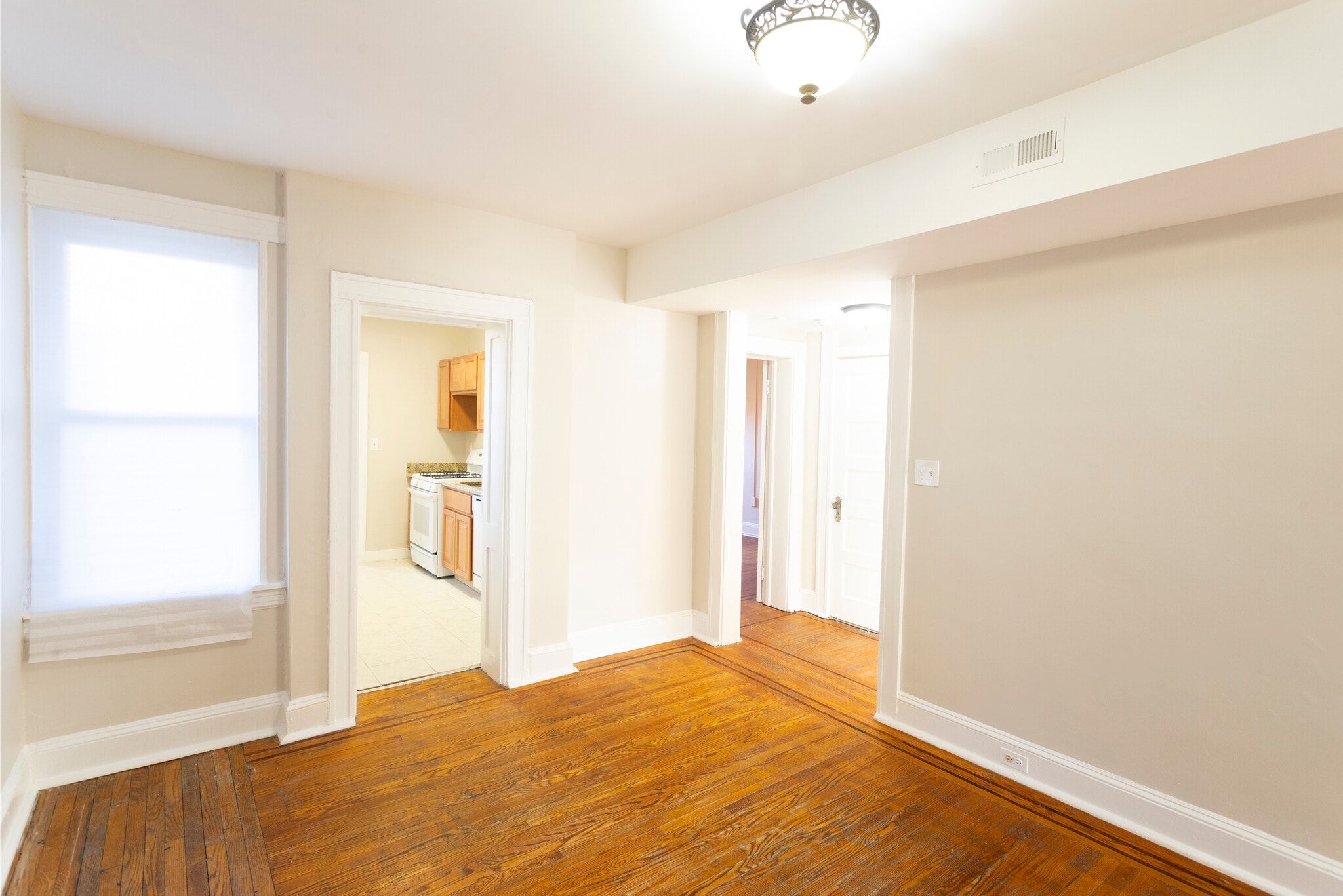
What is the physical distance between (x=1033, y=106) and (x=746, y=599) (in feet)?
14.1

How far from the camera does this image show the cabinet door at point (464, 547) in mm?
5363

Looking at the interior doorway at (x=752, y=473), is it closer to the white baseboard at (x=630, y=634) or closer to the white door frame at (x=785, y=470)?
the white door frame at (x=785, y=470)

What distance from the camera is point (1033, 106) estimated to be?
2189 millimetres

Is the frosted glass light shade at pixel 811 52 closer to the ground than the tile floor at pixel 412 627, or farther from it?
farther from it

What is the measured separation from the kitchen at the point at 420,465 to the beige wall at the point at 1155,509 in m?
3.66

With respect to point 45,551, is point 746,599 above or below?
below

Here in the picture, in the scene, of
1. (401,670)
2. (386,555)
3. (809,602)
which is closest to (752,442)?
(809,602)

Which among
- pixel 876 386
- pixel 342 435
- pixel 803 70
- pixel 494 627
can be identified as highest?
pixel 803 70

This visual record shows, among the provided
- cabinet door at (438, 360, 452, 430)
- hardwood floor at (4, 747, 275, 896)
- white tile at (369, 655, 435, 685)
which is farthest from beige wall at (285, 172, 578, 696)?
cabinet door at (438, 360, 452, 430)

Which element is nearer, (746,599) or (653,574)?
(653,574)

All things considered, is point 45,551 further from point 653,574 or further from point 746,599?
point 746,599

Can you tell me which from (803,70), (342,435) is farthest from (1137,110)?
(342,435)

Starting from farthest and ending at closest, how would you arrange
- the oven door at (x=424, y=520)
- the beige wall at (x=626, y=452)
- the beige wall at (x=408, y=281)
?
the oven door at (x=424, y=520)
the beige wall at (x=626, y=452)
the beige wall at (x=408, y=281)

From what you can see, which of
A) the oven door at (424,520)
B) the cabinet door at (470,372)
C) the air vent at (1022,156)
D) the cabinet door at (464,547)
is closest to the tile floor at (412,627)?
the cabinet door at (464,547)
